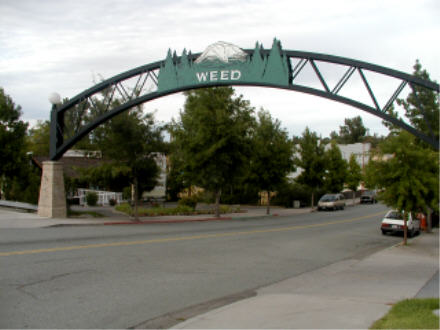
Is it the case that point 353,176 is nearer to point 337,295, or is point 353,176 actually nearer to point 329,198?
point 329,198

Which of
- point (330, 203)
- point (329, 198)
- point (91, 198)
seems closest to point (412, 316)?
point (91, 198)

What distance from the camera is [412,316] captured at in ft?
21.1

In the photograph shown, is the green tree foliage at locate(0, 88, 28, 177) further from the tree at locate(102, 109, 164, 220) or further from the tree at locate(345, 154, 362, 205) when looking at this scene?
the tree at locate(345, 154, 362, 205)

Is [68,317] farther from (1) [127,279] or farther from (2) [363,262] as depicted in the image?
(2) [363,262]

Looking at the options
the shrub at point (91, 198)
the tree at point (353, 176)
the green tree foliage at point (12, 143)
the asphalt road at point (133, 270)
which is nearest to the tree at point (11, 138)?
the green tree foliage at point (12, 143)

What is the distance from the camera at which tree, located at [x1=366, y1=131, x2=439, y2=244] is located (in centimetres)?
1689

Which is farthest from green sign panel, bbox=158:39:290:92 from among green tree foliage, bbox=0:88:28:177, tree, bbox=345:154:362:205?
tree, bbox=345:154:362:205

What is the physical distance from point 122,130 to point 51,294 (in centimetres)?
1551

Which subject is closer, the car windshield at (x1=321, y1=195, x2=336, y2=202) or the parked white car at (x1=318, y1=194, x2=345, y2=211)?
the parked white car at (x1=318, y1=194, x2=345, y2=211)

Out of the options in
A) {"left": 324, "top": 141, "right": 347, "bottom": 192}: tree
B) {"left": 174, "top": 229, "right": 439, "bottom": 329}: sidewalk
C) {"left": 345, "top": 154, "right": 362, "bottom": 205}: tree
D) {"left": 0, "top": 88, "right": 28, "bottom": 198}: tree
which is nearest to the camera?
{"left": 174, "top": 229, "right": 439, "bottom": 329}: sidewalk

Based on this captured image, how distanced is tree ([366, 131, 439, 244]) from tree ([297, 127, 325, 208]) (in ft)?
92.6

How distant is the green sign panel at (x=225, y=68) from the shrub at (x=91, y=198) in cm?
1449

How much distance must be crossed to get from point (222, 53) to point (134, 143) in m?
7.39

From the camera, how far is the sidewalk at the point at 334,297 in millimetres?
6402
